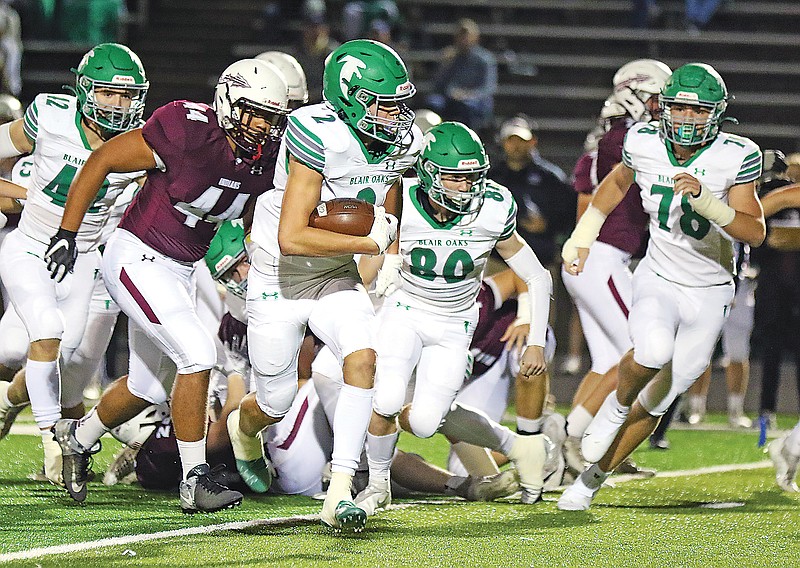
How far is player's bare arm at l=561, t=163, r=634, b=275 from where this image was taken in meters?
4.66

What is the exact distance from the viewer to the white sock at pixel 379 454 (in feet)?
13.8

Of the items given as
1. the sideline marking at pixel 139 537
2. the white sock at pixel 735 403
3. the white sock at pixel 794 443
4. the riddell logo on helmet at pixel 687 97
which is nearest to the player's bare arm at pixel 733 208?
the riddell logo on helmet at pixel 687 97

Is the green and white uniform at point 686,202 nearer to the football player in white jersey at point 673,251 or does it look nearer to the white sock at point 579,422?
the football player in white jersey at point 673,251

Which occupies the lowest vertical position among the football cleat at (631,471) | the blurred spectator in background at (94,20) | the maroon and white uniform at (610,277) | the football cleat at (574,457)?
the football cleat at (631,471)

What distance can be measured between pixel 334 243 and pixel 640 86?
2475 mm

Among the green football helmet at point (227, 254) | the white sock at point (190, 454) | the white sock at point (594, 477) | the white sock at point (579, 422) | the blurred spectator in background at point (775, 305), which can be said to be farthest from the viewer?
the blurred spectator in background at point (775, 305)

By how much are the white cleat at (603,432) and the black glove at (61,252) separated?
1810mm

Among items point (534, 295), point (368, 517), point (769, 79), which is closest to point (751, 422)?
point (534, 295)

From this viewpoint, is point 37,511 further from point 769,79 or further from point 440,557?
point 769,79

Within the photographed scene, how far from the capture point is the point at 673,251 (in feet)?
15.4

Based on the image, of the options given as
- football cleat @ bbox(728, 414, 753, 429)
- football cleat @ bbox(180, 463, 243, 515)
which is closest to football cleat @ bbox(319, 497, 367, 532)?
football cleat @ bbox(180, 463, 243, 515)

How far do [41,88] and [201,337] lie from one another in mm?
8306

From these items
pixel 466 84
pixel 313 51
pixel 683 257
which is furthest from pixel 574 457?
pixel 466 84

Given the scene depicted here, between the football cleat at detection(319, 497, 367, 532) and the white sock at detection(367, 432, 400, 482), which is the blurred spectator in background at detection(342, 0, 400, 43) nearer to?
the white sock at detection(367, 432, 400, 482)
